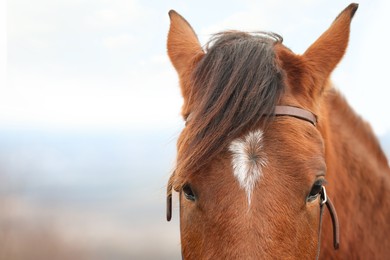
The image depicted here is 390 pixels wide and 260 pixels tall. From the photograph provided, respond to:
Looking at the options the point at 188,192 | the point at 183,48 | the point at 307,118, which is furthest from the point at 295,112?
the point at 183,48

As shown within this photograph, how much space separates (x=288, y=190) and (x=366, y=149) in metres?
1.84

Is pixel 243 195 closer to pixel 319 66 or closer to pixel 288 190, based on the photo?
pixel 288 190

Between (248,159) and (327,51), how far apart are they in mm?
1059

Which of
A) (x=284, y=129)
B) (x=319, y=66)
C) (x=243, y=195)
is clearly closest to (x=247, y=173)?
(x=243, y=195)

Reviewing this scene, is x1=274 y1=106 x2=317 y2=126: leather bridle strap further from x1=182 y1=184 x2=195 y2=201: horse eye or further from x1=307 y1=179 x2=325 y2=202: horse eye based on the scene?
x1=182 y1=184 x2=195 y2=201: horse eye

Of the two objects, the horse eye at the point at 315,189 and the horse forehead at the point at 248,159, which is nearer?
the horse forehead at the point at 248,159

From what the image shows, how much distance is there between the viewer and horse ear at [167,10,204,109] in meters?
3.23

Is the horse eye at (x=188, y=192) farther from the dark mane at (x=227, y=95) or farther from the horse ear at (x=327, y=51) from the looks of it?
the horse ear at (x=327, y=51)

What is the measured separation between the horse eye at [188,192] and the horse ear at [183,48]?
0.68m

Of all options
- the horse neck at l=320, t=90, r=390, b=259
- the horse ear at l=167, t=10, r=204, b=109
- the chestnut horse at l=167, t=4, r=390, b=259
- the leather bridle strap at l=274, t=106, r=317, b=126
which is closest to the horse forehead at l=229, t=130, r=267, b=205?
the chestnut horse at l=167, t=4, r=390, b=259

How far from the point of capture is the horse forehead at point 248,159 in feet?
8.42

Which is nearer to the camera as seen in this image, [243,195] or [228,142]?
[243,195]

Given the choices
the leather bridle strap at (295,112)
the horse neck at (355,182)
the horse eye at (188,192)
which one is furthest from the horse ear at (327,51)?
the horse eye at (188,192)

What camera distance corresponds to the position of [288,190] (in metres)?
2.60
